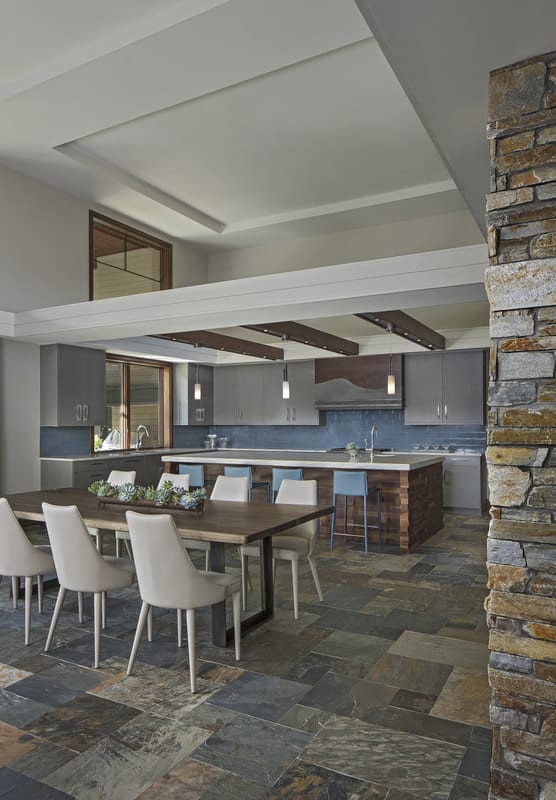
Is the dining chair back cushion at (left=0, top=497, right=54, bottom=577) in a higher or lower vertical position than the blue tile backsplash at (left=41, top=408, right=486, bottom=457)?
lower

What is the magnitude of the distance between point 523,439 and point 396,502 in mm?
4695

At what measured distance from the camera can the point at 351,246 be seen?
841 centimetres

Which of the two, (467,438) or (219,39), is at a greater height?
(219,39)

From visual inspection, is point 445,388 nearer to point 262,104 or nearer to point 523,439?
point 262,104

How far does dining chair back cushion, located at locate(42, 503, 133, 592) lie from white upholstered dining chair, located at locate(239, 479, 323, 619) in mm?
1103

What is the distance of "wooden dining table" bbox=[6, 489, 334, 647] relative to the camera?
340cm

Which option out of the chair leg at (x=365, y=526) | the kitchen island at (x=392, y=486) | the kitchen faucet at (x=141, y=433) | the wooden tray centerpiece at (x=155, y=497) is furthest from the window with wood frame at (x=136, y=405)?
the wooden tray centerpiece at (x=155, y=497)

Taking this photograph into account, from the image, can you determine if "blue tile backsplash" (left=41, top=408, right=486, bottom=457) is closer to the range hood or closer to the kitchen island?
the range hood

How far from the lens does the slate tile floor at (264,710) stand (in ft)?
7.34

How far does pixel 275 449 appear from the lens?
1050 centimetres

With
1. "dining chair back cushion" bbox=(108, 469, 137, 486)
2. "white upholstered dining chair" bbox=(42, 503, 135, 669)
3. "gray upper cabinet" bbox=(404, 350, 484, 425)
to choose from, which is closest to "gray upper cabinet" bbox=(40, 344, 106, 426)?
"dining chair back cushion" bbox=(108, 469, 137, 486)

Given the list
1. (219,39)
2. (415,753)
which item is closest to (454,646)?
(415,753)

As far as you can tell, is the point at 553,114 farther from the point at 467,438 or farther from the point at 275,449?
the point at 275,449

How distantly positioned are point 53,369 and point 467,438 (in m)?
6.01
